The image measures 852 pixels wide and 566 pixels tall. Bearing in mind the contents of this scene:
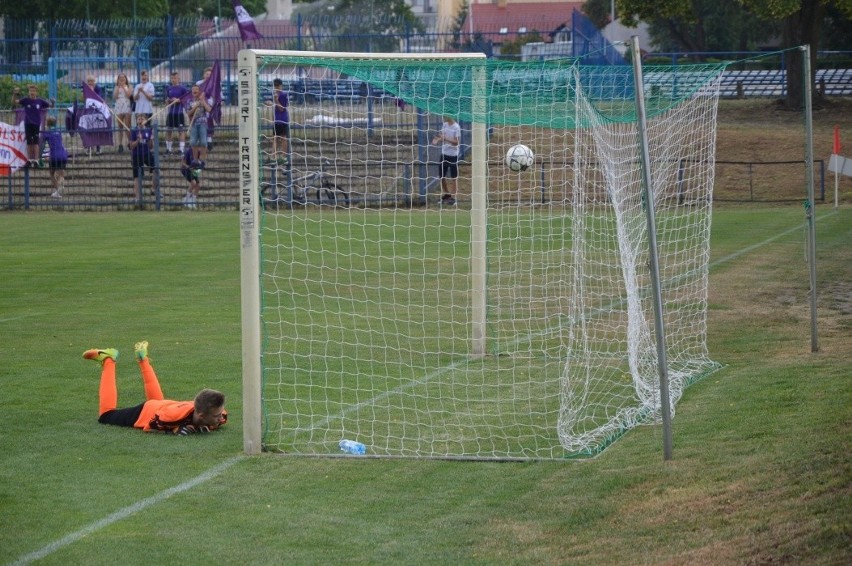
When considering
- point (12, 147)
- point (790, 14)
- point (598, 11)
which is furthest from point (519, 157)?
point (598, 11)

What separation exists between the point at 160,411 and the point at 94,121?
22.6 meters

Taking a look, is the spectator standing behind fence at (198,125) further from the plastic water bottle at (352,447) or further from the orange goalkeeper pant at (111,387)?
the plastic water bottle at (352,447)

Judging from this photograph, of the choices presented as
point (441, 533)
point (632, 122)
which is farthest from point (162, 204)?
point (441, 533)

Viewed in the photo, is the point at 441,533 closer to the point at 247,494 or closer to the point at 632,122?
the point at 247,494

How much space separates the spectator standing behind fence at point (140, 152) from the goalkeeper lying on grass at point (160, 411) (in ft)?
62.5

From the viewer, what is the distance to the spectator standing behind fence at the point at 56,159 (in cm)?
2752

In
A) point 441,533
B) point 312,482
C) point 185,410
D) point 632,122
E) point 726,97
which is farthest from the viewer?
point 726,97

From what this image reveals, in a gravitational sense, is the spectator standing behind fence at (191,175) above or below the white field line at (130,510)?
above

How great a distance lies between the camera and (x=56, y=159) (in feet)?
90.3

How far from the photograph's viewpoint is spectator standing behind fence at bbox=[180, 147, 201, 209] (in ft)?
87.5

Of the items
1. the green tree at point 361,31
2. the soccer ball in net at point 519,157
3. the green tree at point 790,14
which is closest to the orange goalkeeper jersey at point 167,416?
the soccer ball in net at point 519,157

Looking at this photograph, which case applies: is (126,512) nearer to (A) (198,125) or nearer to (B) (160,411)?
(B) (160,411)

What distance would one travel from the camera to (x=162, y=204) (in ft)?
90.1

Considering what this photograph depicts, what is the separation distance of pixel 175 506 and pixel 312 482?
87cm
